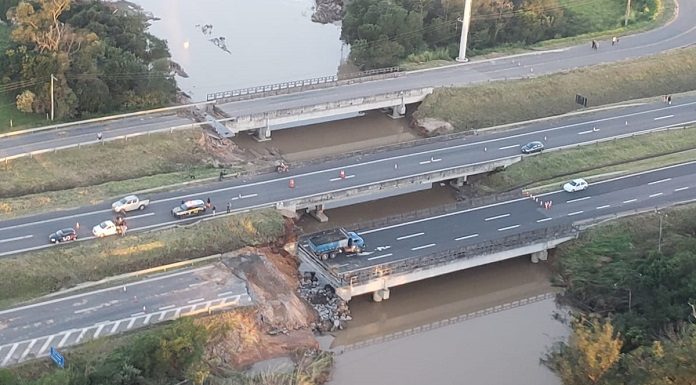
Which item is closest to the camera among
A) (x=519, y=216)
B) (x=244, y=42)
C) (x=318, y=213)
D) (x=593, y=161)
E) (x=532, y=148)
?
(x=519, y=216)

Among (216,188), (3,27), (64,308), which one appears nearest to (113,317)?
(64,308)

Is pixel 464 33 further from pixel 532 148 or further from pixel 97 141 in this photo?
pixel 97 141

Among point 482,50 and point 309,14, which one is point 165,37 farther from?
point 482,50

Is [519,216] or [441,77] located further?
[441,77]

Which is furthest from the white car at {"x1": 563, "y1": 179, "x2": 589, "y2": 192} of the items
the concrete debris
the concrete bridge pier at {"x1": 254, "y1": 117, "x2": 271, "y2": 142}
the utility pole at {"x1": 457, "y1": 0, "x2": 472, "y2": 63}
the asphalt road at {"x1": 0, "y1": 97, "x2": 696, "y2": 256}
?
the concrete debris

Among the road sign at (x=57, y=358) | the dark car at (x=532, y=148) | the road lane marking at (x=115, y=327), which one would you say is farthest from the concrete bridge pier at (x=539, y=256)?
the road sign at (x=57, y=358)

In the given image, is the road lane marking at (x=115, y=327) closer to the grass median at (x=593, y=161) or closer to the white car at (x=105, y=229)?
the white car at (x=105, y=229)

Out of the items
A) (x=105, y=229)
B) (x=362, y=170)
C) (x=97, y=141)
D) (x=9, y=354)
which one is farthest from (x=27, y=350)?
(x=362, y=170)
